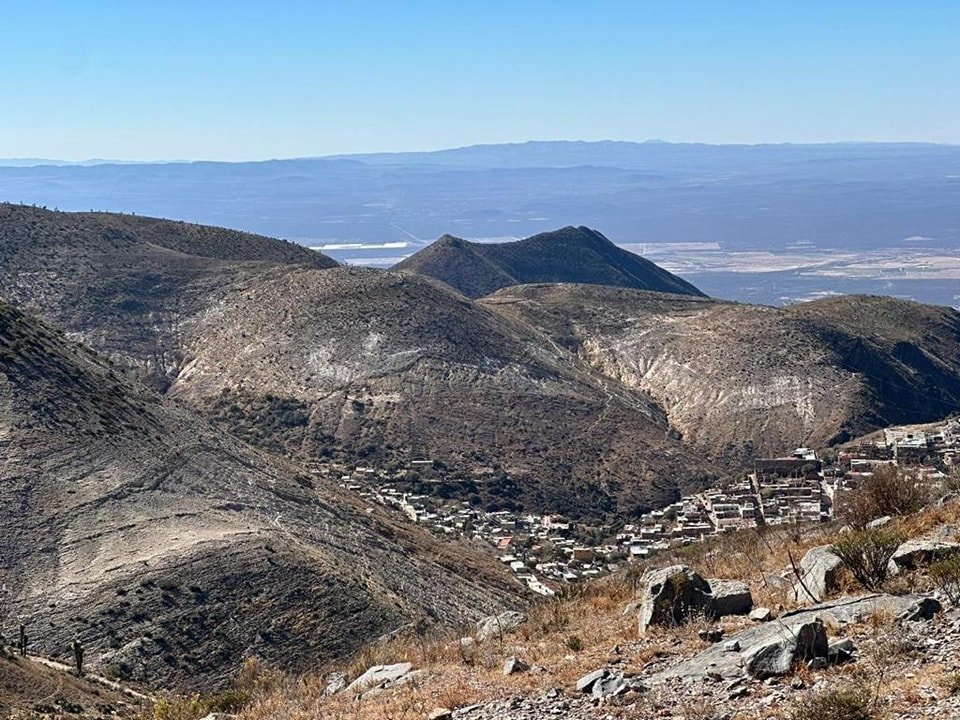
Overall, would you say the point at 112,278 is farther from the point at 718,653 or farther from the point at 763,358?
the point at 718,653

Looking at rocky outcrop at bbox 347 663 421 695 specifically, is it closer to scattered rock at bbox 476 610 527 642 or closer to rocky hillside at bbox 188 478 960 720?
rocky hillside at bbox 188 478 960 720

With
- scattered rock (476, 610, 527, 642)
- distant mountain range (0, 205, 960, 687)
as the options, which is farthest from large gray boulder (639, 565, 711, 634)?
distant mountain range (0, 205, 960, 687)

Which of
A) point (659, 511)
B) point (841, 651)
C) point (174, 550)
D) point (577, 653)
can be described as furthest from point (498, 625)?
point (659, 511)

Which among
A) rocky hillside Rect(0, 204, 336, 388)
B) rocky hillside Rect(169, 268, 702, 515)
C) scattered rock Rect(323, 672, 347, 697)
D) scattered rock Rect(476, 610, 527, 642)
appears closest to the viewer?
scattered rock Rect(323, 672, 347, 697)

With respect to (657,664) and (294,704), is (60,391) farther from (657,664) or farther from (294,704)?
(657,664)

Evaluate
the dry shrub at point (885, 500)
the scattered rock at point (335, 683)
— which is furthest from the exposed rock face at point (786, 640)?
the dry shrub at point (885, 500)

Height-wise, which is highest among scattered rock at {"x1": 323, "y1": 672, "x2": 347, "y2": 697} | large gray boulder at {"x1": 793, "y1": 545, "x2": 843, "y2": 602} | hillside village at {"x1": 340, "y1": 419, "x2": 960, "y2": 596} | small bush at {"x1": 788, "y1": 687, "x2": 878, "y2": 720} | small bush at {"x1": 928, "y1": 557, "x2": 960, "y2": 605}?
small bush at {"x1": 928, "y1": 557, "x2": 960, "y2": 605}
